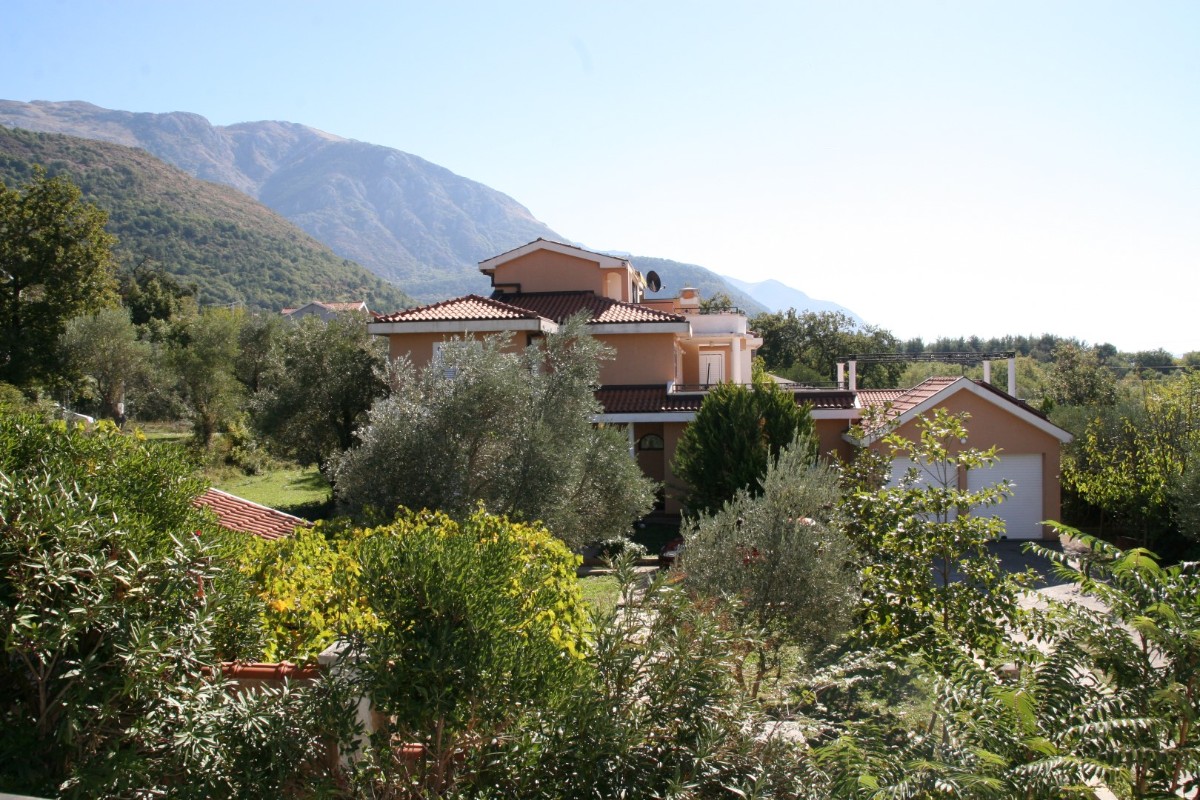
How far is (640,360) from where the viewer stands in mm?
26906

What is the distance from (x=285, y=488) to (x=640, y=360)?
16.5 meters

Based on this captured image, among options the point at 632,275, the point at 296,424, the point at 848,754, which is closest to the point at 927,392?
the point at 632,275

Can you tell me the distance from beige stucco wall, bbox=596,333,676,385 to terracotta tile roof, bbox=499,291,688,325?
0.62 meters

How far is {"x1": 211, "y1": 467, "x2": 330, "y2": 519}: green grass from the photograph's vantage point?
2891cm

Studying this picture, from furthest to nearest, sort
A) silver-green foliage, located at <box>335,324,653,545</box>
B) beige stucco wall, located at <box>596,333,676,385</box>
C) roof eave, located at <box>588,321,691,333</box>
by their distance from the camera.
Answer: beige stucco wall, located at <box>596,333,676,385</box>
roof eave, located at <box>588,321,691,333</box>
silver-green foliage, located at <box>335,324,653,545</box>

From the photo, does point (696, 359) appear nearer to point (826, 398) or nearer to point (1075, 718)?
point (826, 398)

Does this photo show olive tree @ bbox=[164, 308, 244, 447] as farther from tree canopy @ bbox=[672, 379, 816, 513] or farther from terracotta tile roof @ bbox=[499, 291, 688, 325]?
tree canopy @ bbox=[672, 379, 816, 513]

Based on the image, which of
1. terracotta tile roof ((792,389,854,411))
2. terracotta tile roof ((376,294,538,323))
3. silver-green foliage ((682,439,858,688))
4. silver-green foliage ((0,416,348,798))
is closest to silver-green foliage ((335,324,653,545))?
silver-green foliage ((682,439,858,688))

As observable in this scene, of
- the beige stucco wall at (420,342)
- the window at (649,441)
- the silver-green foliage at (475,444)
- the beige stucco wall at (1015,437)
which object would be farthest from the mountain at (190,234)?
the silver-green foliage at (475,444)

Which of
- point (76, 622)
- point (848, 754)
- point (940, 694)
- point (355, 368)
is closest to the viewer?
point (76, 622)

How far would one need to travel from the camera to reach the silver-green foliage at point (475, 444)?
12.2m

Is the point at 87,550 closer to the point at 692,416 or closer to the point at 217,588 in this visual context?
the point at 217,588

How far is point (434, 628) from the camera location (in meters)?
4.17

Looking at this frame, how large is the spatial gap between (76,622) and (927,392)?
75.0 feet
